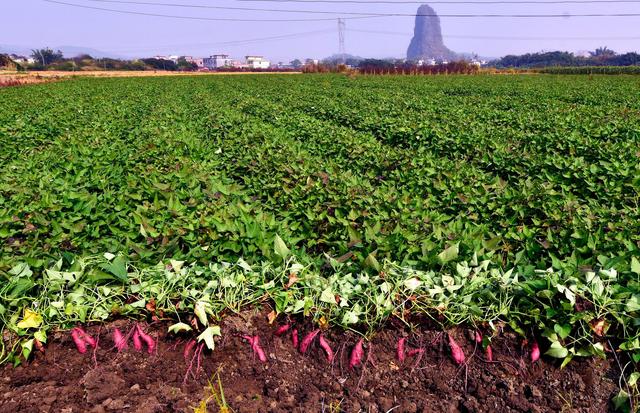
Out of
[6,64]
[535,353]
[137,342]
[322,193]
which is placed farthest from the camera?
[6,64]

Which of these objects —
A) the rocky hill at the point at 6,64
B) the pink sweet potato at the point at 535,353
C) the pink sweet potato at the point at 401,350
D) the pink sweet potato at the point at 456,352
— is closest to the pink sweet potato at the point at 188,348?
the pink sweet potato at the point at 401,350

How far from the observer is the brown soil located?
2.20 meters

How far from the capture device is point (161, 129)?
930 centimetres

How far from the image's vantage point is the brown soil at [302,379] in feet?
7.21

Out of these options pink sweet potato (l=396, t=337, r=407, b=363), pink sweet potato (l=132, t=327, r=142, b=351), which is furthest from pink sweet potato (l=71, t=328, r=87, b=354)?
pink sweet potato (l=396, t=337, r=407, b=363)

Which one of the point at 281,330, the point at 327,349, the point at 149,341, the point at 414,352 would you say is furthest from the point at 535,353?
the point at 149,341

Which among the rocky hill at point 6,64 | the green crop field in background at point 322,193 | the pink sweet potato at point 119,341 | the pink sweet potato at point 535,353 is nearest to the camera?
the pink sweet potato at point 535,353

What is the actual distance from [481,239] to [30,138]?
33.4ft

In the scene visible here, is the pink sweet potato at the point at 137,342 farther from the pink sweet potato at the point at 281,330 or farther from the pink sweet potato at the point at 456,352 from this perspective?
the pink sweet potato at the point at 456,352

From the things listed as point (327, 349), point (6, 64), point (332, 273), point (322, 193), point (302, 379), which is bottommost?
point (302, 379)

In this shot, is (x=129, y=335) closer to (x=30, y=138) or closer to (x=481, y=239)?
(x=481, y=239)

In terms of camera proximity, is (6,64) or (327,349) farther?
(6,64)

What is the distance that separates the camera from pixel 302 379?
7.77 feet

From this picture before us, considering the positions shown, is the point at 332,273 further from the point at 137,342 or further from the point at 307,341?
the point at 137,342
